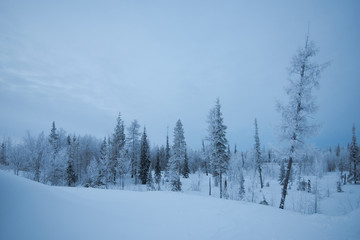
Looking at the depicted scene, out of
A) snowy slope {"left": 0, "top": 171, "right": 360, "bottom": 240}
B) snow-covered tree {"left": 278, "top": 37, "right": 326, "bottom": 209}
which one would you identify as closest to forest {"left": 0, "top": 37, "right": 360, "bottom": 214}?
snow-covered tree {"left": 278, "top": 37, "right": 326, "bottom": 209}

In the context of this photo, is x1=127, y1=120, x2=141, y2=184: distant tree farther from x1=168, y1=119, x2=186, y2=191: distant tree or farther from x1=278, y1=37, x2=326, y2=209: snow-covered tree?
x1=278, y1=37, x2=326, y2=209: snow-covered tree

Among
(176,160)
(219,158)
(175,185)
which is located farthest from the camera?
(176,160)

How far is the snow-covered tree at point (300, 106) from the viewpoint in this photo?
11.1 meters

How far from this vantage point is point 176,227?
196 inches

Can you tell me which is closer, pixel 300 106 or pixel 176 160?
pixel 300 106

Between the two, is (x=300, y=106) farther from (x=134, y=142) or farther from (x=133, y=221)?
(x=134, y=142)

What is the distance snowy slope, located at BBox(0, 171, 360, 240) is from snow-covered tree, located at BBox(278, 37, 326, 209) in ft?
19.2

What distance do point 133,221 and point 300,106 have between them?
13.1 m

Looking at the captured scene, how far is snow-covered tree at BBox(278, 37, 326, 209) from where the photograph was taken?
36.5ft

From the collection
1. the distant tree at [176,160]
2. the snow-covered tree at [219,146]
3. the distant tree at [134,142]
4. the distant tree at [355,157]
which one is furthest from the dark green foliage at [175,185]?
the distant tree at [355,157]

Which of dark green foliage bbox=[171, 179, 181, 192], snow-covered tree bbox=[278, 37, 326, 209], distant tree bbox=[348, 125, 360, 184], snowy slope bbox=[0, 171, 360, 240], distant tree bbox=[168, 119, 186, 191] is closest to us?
snowy slope bbox=[0, 171, 360, 240]

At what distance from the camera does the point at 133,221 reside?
486cm

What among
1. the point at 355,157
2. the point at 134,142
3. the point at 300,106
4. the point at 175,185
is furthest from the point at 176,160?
the point at 355,157

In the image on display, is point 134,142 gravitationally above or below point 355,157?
above
